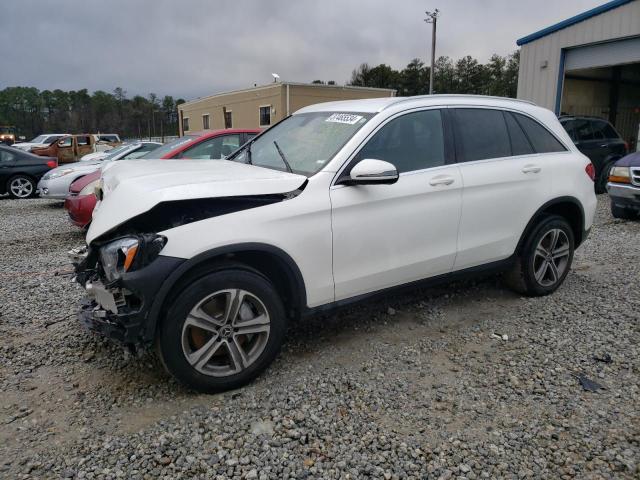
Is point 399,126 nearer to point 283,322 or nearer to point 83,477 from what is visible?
point 283,322

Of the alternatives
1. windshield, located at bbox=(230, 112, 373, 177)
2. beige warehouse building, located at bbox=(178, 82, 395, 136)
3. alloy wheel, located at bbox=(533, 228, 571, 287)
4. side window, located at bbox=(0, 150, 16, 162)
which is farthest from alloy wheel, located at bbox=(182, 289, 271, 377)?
beige warehouse building, located at bbox=(178, 82, 395, 136)

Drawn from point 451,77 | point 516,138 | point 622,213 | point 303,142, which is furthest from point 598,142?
point 451,77

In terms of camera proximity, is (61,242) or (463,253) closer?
(463,253)

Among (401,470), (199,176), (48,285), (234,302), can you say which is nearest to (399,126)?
(199,176)

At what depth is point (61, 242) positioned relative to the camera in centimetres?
712

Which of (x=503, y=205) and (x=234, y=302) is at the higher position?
(x=503, y=205)

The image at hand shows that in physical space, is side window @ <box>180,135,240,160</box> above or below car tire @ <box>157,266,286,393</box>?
above

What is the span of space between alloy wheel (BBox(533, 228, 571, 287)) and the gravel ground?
0.31 m

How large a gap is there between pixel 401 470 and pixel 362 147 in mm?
2051

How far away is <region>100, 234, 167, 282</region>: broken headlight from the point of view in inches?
104

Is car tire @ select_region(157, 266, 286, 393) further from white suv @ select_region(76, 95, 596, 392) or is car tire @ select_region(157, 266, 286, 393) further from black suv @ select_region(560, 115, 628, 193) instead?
black suv @ select_region(560, 115, 628, 193)

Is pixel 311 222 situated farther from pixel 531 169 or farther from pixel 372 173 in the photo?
pixel 531 169

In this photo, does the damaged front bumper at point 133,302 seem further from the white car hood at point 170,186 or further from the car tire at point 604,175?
the car tire at point 604,175

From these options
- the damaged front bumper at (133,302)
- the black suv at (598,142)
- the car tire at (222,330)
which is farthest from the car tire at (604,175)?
the damaged front bumper at (133,302)
